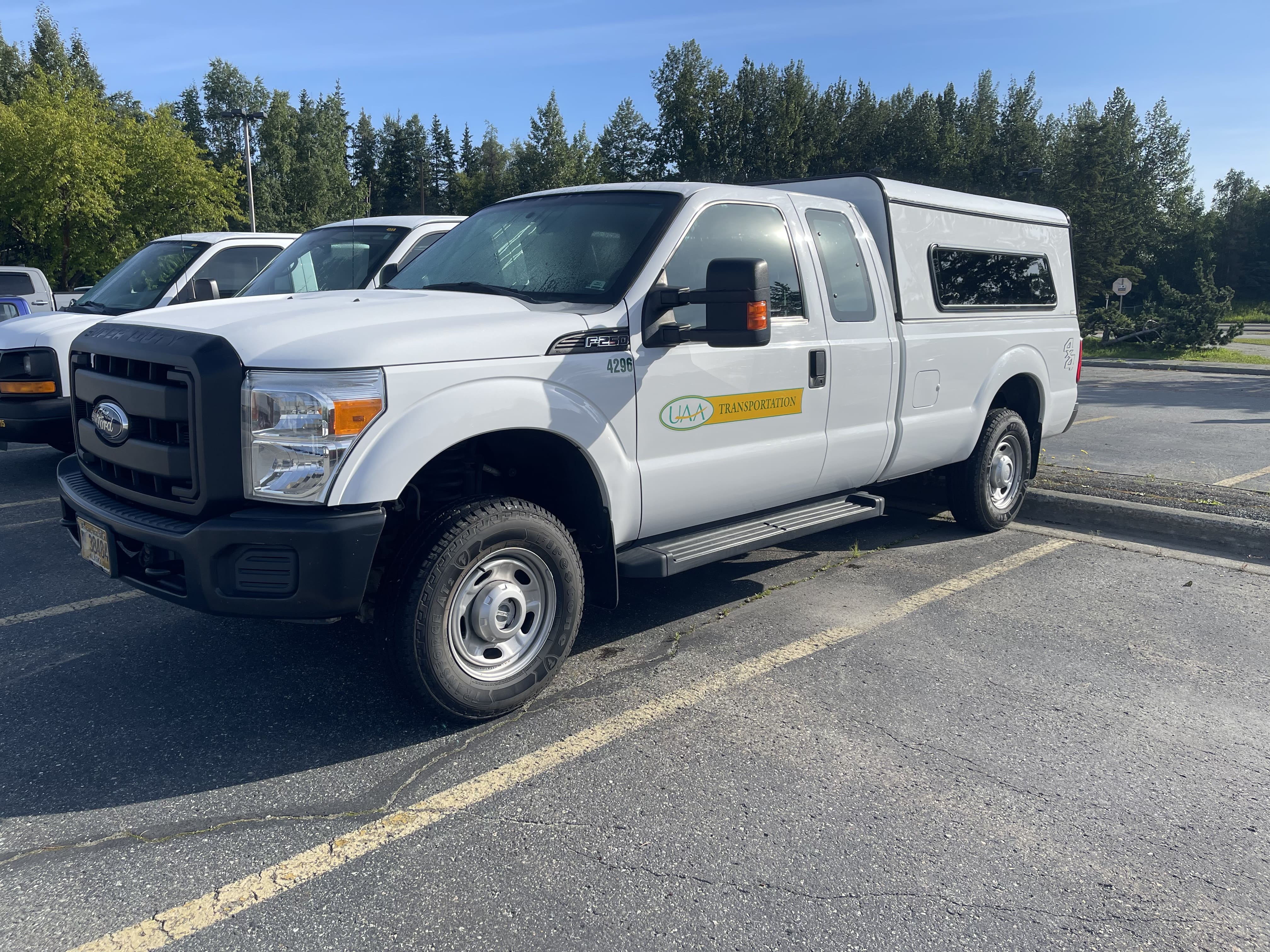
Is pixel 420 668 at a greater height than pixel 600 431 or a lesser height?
lesser

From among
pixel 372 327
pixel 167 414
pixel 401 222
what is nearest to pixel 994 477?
pixel 372 327

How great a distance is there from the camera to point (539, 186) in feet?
251

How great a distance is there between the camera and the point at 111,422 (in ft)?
11.9

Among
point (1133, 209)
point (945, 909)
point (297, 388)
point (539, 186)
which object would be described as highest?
point (539, 186)

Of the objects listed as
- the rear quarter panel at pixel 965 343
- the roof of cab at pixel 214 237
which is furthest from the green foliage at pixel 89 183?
the rear quarter panel at pixel 965 343

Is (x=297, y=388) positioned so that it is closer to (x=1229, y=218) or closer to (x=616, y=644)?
(x=616, y=644)

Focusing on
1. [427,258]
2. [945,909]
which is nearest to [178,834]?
[945,909]

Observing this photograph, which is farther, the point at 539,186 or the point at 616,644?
the point at 539,186

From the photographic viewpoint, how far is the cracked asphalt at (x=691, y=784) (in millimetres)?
2582

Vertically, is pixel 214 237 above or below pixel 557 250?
above

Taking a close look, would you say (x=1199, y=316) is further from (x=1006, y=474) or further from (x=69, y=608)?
(x=69, y=608)

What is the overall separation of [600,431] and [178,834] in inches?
80.3

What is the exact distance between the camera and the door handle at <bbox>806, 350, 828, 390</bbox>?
482 centimetres

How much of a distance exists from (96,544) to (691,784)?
96.2 inches
